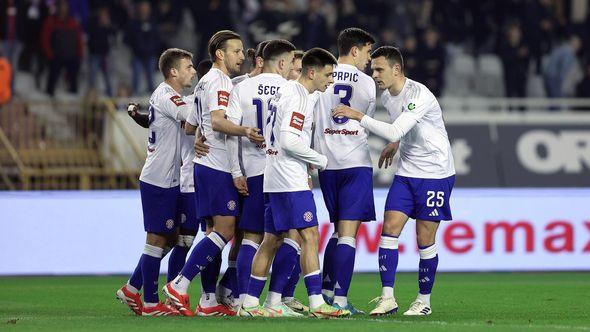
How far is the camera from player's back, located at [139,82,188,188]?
41.2ft

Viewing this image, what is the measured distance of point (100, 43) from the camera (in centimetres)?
2452

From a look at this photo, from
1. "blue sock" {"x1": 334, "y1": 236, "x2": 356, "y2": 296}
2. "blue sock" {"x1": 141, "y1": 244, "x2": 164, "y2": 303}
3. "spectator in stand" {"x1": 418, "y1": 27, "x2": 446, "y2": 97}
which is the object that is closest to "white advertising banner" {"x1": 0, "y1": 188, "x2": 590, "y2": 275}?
"blue sock" {"x1": 141, "y1": 244, "x2": 164, "y2": 303}

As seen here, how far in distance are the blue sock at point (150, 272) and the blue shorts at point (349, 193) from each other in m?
1.67

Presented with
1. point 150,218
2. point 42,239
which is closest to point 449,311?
point 150,218

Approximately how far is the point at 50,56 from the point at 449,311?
42.8 feet

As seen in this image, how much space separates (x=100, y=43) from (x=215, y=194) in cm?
1301

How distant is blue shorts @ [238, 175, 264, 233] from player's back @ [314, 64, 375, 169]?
2.48 feet

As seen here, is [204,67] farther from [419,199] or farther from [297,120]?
[419,199]

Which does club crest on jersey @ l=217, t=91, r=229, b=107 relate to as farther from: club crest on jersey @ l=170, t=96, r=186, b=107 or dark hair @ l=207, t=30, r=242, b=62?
club crest on jersey @ l=170, t=96, r=186, b=107

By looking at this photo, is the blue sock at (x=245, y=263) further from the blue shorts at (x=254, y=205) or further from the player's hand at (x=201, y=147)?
the player's hand at (x=201, y=147)

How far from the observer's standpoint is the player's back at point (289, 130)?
11.4 metres

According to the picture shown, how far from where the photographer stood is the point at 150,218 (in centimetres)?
1263

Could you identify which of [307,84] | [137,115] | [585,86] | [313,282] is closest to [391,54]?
[307,84]

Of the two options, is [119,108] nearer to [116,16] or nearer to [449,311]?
[116,16]
